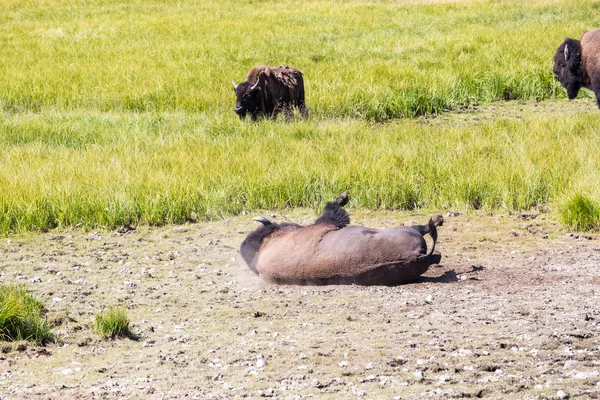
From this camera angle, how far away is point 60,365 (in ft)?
15.4

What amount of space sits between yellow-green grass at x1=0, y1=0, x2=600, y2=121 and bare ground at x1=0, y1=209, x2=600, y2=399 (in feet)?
25.6

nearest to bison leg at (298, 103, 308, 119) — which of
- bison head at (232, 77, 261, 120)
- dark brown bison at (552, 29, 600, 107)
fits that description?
bison head at (232, 77, 261, 120)

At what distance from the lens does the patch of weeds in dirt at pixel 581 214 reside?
732cm

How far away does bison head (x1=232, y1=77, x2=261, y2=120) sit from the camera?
1301 cm

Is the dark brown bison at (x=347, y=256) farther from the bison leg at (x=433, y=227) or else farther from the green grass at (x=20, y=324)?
the green grass at (x=20, y=324)

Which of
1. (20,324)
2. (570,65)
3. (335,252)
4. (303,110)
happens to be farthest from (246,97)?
(20,324)

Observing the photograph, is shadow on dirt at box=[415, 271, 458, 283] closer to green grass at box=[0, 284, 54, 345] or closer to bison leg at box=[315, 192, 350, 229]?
bison leg at box=[315, 192, 350, 229]

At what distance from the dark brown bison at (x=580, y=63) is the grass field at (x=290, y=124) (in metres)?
0.61

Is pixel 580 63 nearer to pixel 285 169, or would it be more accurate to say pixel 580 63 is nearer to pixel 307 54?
pixel 285 169

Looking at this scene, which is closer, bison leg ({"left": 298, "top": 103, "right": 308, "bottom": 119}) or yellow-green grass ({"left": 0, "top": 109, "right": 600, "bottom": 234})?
yellow-green grass ({"left": 0, "top": 109, "right": 600, "bottom": 234})

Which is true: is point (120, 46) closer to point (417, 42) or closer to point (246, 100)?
point (417, 42)

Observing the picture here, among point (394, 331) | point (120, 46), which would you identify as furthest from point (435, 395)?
point (120, 46)

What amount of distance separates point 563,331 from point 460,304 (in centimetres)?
81

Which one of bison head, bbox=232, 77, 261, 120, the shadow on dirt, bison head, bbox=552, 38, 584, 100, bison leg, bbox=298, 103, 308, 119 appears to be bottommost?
the shadow on dirt
